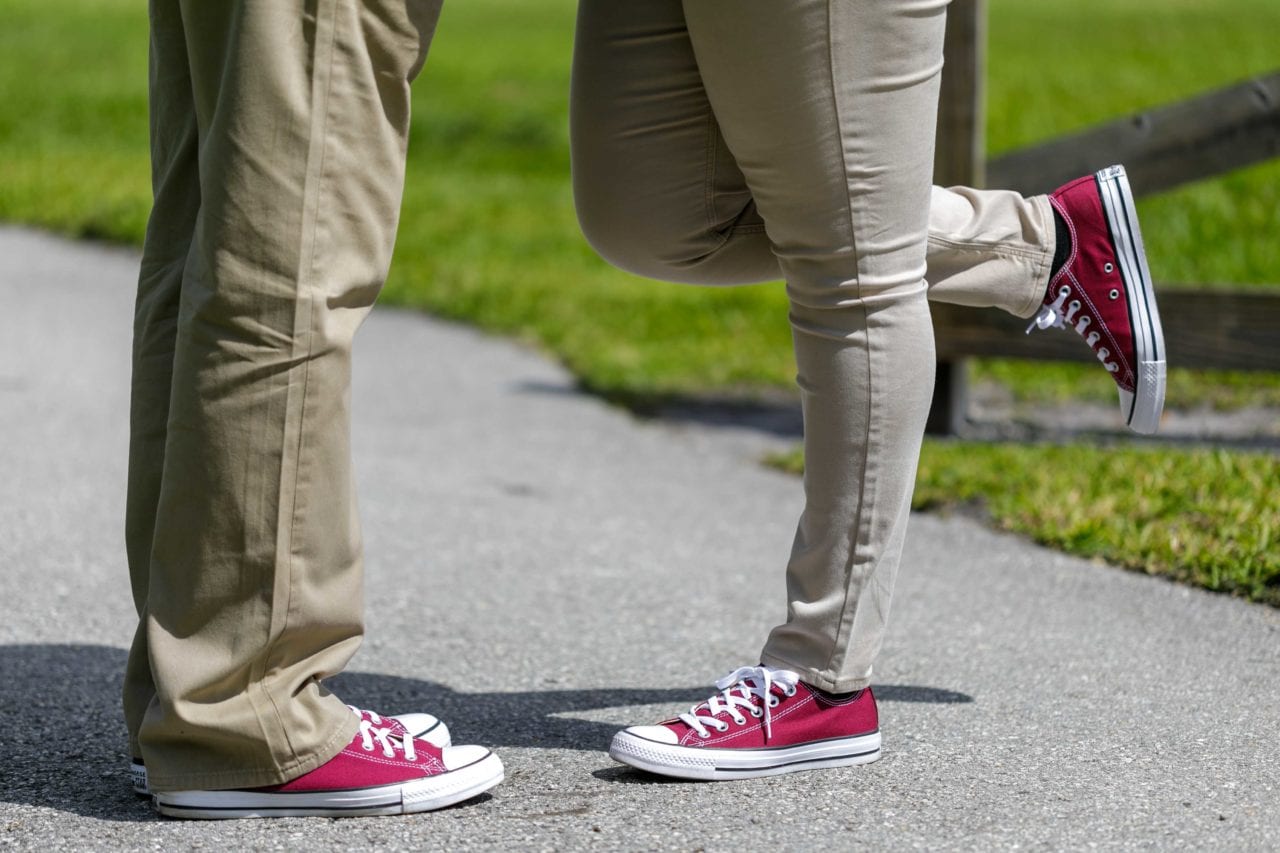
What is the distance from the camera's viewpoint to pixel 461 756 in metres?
2.15

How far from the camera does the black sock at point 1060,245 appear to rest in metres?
2.49

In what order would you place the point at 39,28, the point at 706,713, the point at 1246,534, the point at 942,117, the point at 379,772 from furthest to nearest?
the point at 39,28, the point at 942,117, the point at 1246,534, the point at 706,713, the point at 379,772

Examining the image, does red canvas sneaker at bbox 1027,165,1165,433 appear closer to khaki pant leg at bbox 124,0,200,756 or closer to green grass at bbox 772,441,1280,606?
green grass at bbox 772,441,1280,606

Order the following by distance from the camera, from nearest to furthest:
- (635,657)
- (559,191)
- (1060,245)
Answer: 1. (1060,245)
2. (635,657)
3. (559,191)

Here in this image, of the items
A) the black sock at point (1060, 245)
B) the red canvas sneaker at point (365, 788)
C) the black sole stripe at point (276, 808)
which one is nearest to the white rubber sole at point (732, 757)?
the red canvas sneaker at point (365, 788)

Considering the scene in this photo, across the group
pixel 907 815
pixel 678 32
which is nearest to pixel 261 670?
pixel 907 815

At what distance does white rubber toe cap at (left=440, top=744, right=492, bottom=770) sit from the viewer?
2.13 metres

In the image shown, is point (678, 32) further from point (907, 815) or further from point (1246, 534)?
point (1246, 534)

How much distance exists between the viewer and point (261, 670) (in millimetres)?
2006

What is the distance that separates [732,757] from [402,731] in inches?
18.6

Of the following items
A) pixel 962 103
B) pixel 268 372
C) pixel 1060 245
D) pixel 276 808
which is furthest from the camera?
pixel 962 103

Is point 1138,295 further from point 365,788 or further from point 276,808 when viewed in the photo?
point 276,808

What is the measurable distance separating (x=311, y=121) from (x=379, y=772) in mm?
862

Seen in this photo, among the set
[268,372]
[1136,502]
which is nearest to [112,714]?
[268,372]
